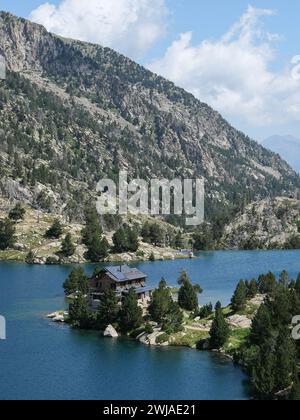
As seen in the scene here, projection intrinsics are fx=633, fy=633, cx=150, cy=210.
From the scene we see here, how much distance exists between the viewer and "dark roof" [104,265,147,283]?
138150mm

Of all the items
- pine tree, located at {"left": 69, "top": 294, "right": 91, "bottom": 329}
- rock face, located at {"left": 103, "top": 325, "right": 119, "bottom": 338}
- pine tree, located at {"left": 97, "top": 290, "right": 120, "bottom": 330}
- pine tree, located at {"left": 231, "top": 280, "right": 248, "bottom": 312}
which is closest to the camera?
rock face, located at {"left": 103, "top": 325, "right": 119, "bottom": 338}

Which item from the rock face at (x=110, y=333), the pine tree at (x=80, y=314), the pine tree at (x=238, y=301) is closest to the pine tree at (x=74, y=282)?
the pine tree at (x=80, y=314)

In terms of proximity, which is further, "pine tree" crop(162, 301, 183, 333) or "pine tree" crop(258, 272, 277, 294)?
"pine tree" crop(258, 272, 277, 294)

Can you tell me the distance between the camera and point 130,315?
119562mm

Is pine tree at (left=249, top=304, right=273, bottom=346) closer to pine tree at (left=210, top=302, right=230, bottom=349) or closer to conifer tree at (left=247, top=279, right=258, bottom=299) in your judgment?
pine tree at (left=210, top=302, right=230, bottom=349)

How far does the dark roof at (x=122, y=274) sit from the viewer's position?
138 meters

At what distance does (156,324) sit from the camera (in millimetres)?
121188

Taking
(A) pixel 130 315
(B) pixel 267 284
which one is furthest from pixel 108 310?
(B) pixel 267 284

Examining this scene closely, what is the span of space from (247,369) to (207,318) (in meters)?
30.7

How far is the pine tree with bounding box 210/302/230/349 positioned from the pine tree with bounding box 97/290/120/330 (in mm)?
23310

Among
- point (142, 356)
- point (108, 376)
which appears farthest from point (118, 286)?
point (108, 376)

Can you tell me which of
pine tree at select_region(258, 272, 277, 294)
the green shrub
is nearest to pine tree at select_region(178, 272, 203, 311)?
the green shrub

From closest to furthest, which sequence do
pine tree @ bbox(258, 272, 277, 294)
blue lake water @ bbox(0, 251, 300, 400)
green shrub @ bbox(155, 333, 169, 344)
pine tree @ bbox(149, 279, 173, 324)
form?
blue lake water @ bbox(0, 251, 300, 400) → green shrub @ bbox(155, 333, 169, 344) → pine tree @ bbox(149, 279, 173, 324) → pine tree @ bbox(258, 272, 277, 294)

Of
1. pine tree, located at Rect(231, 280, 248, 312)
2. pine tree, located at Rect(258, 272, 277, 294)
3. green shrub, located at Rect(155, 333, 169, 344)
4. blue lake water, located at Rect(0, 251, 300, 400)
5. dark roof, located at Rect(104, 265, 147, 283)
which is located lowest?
blue lake water, located at Rect(0, 251, 300, 400)
